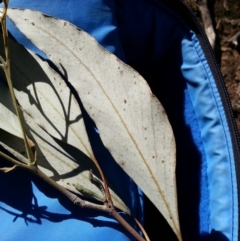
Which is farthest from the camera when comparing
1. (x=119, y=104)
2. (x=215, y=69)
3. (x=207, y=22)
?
(x=207, y=22)

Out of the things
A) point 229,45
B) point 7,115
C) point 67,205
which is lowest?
point 67,205

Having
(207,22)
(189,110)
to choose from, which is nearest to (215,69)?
(189,110)

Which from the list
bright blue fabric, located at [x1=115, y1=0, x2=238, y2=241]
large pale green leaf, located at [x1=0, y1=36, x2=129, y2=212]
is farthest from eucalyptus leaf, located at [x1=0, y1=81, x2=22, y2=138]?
bright blue fabric, located at [x1=115, y1=0, x2=238, y2=241]

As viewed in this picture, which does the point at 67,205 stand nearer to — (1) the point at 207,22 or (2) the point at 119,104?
(2) the point at 119,104

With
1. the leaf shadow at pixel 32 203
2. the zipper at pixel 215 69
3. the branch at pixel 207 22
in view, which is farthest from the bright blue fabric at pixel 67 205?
the branch at pixel 207 22

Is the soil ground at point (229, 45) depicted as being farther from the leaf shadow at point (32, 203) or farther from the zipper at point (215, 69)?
the leaf shadow at point (32, 203)

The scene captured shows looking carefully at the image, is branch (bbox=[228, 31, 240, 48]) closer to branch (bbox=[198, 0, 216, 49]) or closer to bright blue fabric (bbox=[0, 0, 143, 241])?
branch (bbox=[198, 0, 216, 49])
